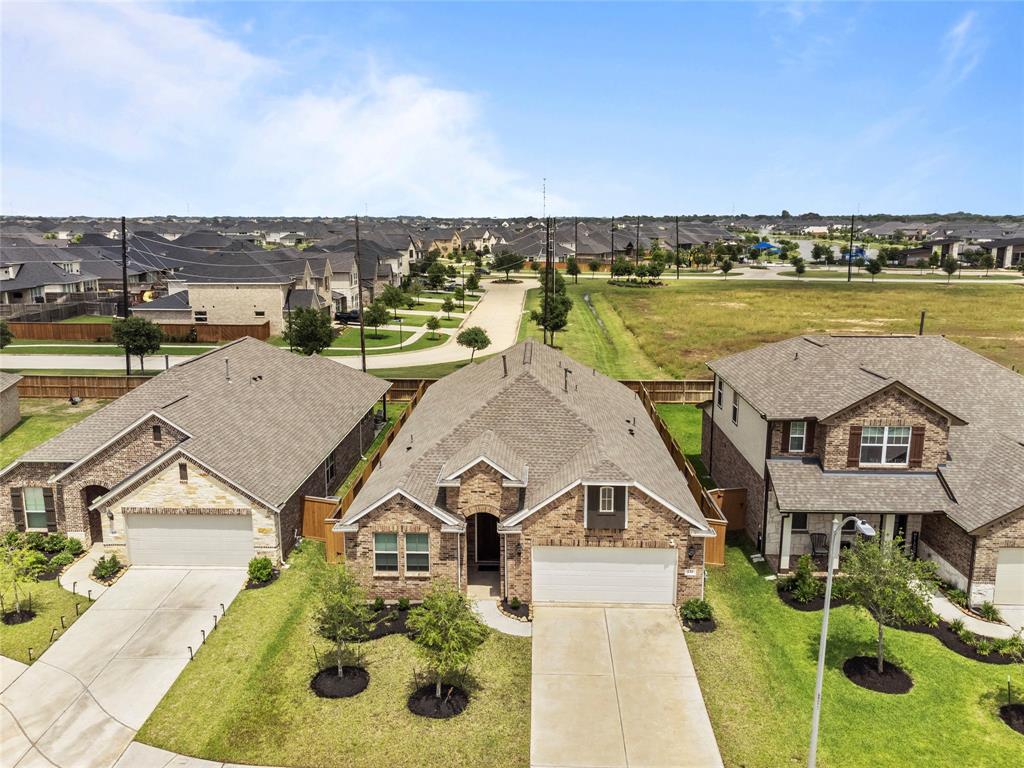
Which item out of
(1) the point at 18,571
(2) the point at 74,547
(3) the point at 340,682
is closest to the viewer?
(3) the point at 340,682

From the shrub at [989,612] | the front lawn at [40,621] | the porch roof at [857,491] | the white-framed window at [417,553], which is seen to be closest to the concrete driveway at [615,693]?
the white-framed window at [417,553]

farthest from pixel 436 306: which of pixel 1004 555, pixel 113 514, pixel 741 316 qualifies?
pixel 1004 555

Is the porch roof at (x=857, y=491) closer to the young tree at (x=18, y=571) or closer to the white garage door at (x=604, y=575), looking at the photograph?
the white garage door at (x=604, y=575)

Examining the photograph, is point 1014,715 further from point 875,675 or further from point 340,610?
point 340,610

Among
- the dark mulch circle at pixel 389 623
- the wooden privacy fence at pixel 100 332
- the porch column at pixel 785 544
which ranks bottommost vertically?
the dark mulch circle at pixel 389 623

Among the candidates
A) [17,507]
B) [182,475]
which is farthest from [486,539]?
[17,507]

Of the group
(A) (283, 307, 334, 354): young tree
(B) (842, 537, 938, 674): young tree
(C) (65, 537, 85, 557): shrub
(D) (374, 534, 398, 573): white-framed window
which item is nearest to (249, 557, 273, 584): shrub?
(D) (374, 534, 398, 573): white-framed window
